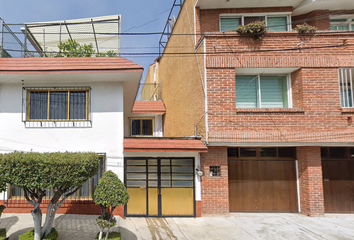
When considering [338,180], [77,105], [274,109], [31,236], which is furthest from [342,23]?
[31,236]

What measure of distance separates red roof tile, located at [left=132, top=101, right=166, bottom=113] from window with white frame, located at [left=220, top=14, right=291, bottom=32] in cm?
745

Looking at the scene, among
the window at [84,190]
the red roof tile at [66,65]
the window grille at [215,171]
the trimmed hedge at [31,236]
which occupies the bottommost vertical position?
the trimmed hedge at [31,236]

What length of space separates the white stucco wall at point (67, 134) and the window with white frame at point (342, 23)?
9494 mm

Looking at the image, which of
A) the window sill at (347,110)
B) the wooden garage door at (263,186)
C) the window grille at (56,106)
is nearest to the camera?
the window grille at (56,106)

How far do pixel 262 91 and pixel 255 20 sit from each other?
10.3 feet

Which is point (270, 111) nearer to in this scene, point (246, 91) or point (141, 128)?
point (246, 91)

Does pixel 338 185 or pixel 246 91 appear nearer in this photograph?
pixel 246 91

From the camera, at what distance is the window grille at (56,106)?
24.3 ft

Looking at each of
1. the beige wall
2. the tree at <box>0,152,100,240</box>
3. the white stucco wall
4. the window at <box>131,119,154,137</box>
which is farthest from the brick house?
the window at <box>131,119,154,137</box>

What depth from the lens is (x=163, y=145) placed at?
728 centimetres

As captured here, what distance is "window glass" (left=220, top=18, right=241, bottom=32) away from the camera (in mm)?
8932

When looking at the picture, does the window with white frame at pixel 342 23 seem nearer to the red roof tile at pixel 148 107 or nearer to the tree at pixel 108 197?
the red roof tile at pixel 148 107

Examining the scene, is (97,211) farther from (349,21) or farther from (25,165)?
(349,21)

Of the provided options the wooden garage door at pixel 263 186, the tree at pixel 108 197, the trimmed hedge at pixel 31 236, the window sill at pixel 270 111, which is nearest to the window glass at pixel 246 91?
the window sill at pixel 270 111
